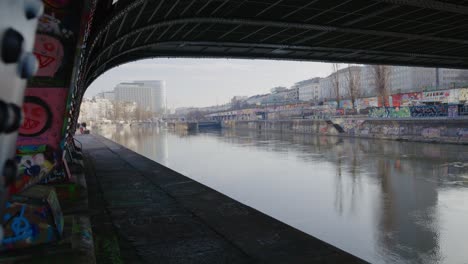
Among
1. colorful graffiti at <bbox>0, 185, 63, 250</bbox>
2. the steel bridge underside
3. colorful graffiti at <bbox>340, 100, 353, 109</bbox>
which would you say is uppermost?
the steel bridge underside

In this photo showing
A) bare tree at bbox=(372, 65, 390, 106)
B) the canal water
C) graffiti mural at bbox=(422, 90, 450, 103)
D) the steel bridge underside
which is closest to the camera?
the canal water

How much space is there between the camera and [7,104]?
1400 mm

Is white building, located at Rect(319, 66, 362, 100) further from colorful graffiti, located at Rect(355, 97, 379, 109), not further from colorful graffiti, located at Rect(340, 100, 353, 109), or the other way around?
colorful graffiti, located at Rect(355, 97, 379, 109)

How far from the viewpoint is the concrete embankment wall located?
46125mm

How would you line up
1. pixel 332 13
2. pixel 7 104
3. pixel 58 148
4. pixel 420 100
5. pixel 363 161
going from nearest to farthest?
1. pixel 7 104
2. pixel 58 148
3. pixel 332 13
4. pixel 363 161
5. pixel 420 100

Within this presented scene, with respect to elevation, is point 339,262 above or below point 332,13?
below

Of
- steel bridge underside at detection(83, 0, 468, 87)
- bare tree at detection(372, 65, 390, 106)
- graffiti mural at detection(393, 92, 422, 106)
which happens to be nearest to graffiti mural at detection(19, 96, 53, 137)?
steel bridge underside at detection(83, 0, 468, 87)

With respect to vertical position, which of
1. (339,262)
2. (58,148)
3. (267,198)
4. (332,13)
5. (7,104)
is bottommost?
(267,198)

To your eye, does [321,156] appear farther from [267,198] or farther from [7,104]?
[7,104]

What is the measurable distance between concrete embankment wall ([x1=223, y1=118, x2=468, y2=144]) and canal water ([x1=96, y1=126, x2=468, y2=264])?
6549 millimetres

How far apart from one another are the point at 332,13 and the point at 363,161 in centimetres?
2147

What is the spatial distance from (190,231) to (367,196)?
47.2 feet

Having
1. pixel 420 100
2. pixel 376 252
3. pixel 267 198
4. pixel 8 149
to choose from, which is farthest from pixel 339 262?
pixel 420 100

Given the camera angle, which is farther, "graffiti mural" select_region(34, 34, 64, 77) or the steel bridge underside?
the steel bridge underside
